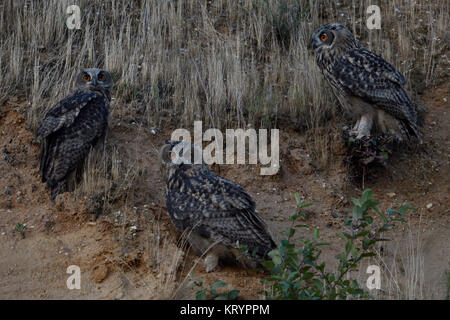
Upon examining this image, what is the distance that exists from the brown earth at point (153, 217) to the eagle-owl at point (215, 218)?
0.21 m

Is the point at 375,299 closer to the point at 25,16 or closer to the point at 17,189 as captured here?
the point at 17,189

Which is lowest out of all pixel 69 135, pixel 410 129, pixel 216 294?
pixel 216 294

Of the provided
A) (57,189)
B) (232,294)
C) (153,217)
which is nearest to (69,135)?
(57,189)

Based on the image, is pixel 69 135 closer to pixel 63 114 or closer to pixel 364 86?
pixel 63 114

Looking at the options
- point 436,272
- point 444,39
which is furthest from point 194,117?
point 444,39

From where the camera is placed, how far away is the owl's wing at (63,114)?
651 cm

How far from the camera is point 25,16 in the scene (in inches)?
341

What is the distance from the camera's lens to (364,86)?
7.02 m

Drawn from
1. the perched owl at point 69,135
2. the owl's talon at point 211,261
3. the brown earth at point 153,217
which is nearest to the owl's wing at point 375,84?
the brown earth at point 153,217

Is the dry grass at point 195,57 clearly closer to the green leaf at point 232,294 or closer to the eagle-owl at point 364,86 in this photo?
the eagle-owl at point 364,86

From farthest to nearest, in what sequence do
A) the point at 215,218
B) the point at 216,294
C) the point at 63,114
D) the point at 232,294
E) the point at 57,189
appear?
the point at 63,114
the point at 57,189
the point at 215,218
the point at 216,294
the point at 232,294

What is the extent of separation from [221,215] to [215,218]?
2.6 inches

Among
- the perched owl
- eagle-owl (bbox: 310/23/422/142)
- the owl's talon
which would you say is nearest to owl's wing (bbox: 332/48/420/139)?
eagle-owl (bbox: 310/23/422/142)

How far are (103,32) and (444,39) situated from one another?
5.58 meters
